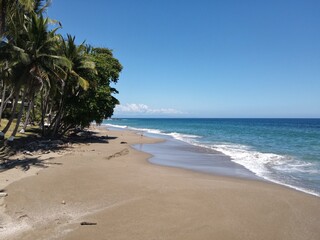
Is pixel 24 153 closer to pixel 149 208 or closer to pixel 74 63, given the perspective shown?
pixel 74 63

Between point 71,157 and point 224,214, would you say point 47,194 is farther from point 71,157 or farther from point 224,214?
point 71,157

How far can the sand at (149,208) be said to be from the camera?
5883 mm

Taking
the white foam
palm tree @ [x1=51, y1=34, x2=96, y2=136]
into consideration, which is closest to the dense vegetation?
palm tree @ [x1=51, y1=34, x2=96, y2=136]

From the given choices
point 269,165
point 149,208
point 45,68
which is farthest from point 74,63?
point 149,208

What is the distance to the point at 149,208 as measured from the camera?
7227mm

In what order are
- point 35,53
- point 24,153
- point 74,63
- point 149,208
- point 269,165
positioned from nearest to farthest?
point 149,208 → point 24,153 → point 269,165 → point 35,53 → point 74,63

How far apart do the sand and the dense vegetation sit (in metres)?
6.73

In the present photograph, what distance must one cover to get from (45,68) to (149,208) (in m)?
11.7

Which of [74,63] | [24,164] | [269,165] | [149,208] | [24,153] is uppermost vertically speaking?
[74,63]

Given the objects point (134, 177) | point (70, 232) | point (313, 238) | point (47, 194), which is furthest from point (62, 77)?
point (313, 238)

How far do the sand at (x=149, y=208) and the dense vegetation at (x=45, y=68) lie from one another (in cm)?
673

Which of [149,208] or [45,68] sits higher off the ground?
[45,68]

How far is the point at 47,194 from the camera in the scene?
26.6 feet

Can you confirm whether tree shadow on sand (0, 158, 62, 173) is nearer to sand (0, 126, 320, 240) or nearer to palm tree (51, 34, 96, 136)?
sand (0, 126, 320, 240)
